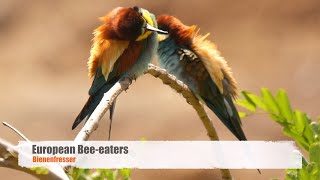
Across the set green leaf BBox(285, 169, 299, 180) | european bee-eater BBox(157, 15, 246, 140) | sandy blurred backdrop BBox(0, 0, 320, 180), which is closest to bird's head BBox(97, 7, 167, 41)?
european bee-eater BBox(157, 15, 246, 140)

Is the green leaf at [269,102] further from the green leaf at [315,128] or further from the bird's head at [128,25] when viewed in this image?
the bird's head at [128,25]

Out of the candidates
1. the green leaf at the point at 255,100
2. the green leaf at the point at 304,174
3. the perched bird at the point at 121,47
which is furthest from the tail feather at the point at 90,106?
the green leaf at the point at 304,174

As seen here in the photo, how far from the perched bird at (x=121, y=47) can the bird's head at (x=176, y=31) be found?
0.15 m

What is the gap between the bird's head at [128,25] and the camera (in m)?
1.00

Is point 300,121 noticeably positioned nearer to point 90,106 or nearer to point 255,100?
point 255,100

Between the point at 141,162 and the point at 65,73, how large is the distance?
2.21m

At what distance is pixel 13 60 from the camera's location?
3.14 m

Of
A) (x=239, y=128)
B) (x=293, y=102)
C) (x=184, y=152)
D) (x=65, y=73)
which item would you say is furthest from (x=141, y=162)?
(x=65, y=73)

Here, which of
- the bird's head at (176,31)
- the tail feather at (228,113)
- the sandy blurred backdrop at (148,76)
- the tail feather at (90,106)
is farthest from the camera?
the sandy blurred backdrop at (148,76)

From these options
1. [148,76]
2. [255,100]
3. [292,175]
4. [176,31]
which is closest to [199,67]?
[176,31]

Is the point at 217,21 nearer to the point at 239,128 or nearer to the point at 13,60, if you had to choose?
the point at 13,60

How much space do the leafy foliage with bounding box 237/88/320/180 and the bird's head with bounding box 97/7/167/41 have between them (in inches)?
10.0

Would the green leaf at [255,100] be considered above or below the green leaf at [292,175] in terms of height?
above

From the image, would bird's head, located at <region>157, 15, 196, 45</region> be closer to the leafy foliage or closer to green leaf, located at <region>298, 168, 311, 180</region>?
the leafy foliage
